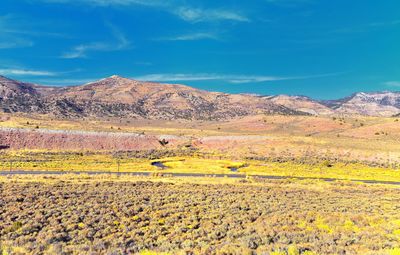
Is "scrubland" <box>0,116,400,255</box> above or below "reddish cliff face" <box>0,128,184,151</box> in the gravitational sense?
below

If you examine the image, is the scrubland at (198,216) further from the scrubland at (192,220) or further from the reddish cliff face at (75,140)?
the reddish cliff face at (75,140)

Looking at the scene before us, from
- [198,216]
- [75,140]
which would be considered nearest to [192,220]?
[198,216]

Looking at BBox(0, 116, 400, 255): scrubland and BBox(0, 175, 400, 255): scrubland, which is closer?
BBox(0, 175, 400, 255): scrubland

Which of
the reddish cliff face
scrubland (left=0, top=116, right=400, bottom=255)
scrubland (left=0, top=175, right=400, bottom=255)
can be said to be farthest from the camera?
the reddish cliff face

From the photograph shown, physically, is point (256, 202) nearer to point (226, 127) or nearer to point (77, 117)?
point (226, 127)

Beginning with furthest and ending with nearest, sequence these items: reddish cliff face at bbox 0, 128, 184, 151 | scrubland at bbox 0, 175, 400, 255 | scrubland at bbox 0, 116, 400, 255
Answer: reddish cliff face at bbox 0, 128, 184, 151 → scrubland at bbox 0, 116, 400, 255 → scrubland at bbox 0, 175, 400, 255

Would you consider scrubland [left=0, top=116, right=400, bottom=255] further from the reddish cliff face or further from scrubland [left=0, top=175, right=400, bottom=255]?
the reddish cliff face

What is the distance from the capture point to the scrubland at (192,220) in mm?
14898

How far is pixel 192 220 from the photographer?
20594mm

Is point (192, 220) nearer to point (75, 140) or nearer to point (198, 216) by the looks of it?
point (198, 216)

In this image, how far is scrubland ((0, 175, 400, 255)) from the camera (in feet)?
48.9

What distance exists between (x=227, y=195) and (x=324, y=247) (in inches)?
645

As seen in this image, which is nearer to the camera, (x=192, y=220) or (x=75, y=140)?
(x=192, y=220)

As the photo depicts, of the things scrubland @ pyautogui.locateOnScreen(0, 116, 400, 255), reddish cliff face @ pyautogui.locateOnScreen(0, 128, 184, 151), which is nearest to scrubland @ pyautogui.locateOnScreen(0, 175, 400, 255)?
scrubland @ pyautogui.locateOnScreen(0, 116, 400, 255)
